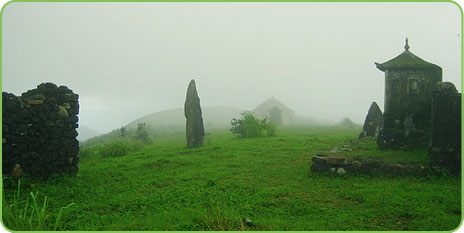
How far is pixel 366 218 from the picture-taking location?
5.94 meters

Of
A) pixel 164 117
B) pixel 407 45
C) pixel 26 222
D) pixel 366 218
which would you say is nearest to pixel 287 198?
pixel 366 218

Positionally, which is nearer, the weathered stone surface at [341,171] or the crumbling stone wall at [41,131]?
the crumbling stone wall at [41,131]

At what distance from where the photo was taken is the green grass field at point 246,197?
5.71m

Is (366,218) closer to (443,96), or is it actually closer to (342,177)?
(342,177)

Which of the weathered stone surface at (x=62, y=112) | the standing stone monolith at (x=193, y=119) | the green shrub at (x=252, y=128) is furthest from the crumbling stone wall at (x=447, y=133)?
the green shrub at (x=252, y=128)

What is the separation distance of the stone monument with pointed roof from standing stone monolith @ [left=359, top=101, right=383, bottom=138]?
479 cm

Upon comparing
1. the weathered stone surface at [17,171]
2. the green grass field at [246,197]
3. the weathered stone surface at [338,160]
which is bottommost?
the green grass field at [246,197]

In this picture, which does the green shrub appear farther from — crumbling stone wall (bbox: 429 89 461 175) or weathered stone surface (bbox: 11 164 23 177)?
weathered stone surface (bbox: 11 164 23 177)

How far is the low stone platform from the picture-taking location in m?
8.52

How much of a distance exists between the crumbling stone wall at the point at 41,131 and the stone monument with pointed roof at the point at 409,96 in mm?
10501

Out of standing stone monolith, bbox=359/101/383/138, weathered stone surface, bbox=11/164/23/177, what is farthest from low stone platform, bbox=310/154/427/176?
standing stone monolith, bbox=359/101/383/138

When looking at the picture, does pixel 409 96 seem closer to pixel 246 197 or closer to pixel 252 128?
pixel 246 197

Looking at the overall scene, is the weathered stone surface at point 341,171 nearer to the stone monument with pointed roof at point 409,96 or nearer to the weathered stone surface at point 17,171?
the stone monument with pointed roof at point 409,96

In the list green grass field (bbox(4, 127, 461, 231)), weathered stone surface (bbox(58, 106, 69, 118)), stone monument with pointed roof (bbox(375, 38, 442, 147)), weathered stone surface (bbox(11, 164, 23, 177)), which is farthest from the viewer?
stone monument with pointed roof (bbox(375, 38, 442, 147))
